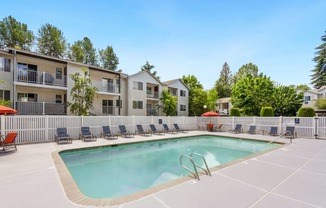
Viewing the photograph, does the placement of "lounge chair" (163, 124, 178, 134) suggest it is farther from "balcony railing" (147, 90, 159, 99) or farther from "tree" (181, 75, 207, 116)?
"tree" (181, 75, 207, 116)

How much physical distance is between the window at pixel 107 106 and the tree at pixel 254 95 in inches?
757

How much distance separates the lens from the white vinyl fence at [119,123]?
11.2m

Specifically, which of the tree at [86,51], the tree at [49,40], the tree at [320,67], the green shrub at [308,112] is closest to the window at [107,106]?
the tree at [86,51]

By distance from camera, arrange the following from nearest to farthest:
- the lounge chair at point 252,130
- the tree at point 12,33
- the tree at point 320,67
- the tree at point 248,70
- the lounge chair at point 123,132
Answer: the lounge chair at point 123,132 → the lounge chair at point 252,130 → the tree at point 12,33 → the tree at point 320,67 → the tree at point 248,70

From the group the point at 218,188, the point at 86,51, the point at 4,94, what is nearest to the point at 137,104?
the point at 4,94

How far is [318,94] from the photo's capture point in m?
34.3

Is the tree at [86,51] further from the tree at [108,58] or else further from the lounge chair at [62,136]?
the lounge chair at [62,136]

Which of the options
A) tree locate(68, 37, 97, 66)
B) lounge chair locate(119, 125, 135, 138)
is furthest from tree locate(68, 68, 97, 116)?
tree locate(68, 37, 97, 66)

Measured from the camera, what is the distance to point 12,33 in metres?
25.9

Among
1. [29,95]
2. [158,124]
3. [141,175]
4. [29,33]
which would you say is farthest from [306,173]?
[29,33]

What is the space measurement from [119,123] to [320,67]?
50.7 metres

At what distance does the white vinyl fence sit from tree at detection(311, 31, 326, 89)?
120ft

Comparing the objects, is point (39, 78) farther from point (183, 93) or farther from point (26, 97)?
point (183, 93)

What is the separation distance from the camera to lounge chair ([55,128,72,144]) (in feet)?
38.5
